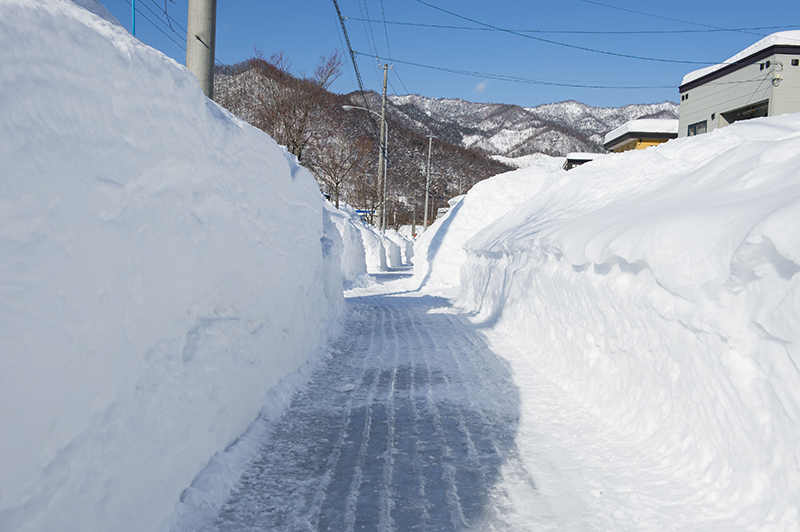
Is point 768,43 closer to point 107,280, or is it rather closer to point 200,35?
point 200,35

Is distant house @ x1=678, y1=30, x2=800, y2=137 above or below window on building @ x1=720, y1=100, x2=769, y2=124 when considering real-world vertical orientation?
above

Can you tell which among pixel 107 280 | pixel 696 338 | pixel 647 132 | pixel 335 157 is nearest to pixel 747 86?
pixel 647 132

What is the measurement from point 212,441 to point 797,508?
10.7ft

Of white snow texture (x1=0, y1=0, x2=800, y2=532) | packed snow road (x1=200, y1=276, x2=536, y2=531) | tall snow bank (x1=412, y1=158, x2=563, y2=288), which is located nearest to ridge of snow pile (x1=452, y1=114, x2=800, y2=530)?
white snow texture (x1=0, y1=0, x2=800, y2=532)

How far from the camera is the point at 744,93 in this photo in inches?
870

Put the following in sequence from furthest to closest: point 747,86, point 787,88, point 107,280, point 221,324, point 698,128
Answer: point 698,128
point 747,86
point 787,88
point 221,324
point 107,280

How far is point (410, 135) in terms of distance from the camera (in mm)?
116312

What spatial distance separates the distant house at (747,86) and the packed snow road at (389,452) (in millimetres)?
22293

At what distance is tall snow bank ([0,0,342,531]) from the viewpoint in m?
1.76

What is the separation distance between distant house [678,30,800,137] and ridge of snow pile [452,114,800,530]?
66.1 ft

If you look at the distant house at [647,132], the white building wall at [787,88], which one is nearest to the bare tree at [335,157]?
the distant house at [647,132]

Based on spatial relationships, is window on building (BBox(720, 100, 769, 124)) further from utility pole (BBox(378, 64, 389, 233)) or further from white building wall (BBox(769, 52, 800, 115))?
utility pole (BBox(378, 64, 389, 233))

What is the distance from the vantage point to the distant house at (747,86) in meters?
20.3

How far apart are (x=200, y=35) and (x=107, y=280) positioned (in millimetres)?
4214
